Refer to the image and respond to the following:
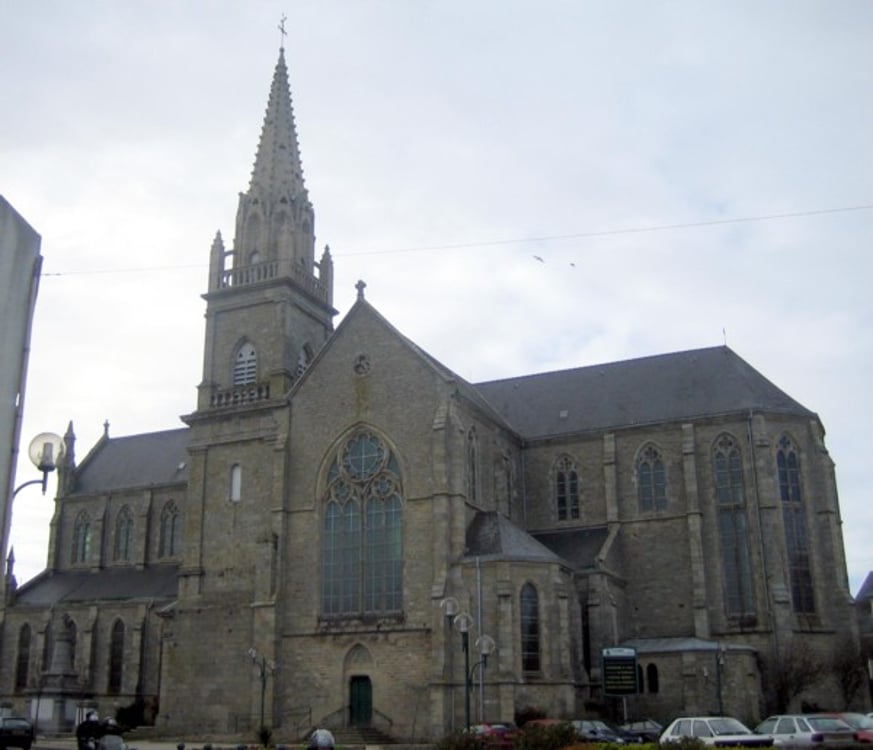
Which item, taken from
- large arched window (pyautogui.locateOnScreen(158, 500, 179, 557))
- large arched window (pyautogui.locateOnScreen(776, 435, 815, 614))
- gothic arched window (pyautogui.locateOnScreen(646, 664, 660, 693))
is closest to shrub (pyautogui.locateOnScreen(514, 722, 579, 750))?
gothic arched window (pyautogui.locateOnScreen(646, 664, 660, 693))

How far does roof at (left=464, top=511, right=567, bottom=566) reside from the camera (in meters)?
39.1

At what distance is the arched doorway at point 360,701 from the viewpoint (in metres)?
39.6

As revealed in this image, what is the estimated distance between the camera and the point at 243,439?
4662 centimetres

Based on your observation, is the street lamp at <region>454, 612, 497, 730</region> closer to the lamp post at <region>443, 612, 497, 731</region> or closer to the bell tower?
the lamp post at <region>443, 612, 497, 731</region>

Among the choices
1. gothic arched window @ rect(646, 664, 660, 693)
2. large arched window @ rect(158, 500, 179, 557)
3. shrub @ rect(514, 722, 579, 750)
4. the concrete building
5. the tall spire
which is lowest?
shrub @ rect(514, 722, 579, 750)

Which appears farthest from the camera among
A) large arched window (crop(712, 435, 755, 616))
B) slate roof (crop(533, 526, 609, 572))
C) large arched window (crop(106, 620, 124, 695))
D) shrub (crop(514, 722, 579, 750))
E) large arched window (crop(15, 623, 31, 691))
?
large arched window (crop(15, 623, 31, 691))

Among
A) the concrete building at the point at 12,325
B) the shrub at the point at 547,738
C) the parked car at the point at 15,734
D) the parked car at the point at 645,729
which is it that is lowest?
the parked car at the point at 645,729

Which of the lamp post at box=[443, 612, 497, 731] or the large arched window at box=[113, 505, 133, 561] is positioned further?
the large arched window at box=[113, 505, 133, 561]

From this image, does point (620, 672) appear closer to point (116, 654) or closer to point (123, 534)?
point (116, 654)

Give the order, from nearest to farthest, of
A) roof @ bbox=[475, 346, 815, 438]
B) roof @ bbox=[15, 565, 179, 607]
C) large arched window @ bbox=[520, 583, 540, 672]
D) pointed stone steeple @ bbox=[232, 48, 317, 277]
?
large arched window @ bbox=[520, 583, 540, 672]
roof @ bbox=[475, 346, 815, 438]
pointed stone steeple @ bbox=[232, 48, 317, 277]
roof @ bbox=[15, 565, 179, 607]

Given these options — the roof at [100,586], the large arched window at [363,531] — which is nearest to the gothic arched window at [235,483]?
the large arched window at [363,531]

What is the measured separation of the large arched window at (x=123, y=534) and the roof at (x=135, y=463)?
1.80 meters

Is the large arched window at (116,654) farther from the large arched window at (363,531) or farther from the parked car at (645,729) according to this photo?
the parked car at (645,729)

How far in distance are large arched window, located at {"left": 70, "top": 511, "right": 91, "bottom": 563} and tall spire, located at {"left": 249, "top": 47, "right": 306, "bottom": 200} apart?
2591cm
